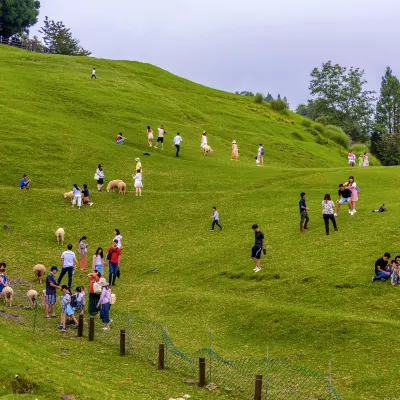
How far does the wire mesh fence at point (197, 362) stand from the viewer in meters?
24.2

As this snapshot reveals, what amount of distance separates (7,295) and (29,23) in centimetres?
13280

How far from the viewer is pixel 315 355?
1119 inches

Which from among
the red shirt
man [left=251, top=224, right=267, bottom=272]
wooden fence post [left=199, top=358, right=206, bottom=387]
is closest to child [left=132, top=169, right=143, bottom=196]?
the red shirt

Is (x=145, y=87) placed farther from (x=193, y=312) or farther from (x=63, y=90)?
(x=193, y=312)

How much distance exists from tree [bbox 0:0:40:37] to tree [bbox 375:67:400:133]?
90.4 meters

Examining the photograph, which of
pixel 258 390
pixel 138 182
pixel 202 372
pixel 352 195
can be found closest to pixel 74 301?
pixel 202 372

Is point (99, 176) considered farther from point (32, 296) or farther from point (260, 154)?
point (32, 296)

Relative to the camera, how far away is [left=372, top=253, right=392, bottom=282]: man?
3391cm

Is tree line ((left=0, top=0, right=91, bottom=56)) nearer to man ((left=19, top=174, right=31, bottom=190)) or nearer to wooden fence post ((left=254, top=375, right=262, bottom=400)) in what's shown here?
man ((left=19, top=174, right=31, bottom=190))

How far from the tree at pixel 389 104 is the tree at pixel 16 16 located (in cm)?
9042

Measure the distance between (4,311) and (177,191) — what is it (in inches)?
1201

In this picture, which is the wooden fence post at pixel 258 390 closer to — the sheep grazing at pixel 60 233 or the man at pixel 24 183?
the sheep grazing at pixel 60 233

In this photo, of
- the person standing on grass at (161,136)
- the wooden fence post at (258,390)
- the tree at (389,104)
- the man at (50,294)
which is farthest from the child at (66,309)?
the tree at (389,104)

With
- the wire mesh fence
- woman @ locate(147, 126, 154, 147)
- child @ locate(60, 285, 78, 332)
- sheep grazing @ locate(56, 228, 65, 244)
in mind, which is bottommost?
the wire mesh fence
